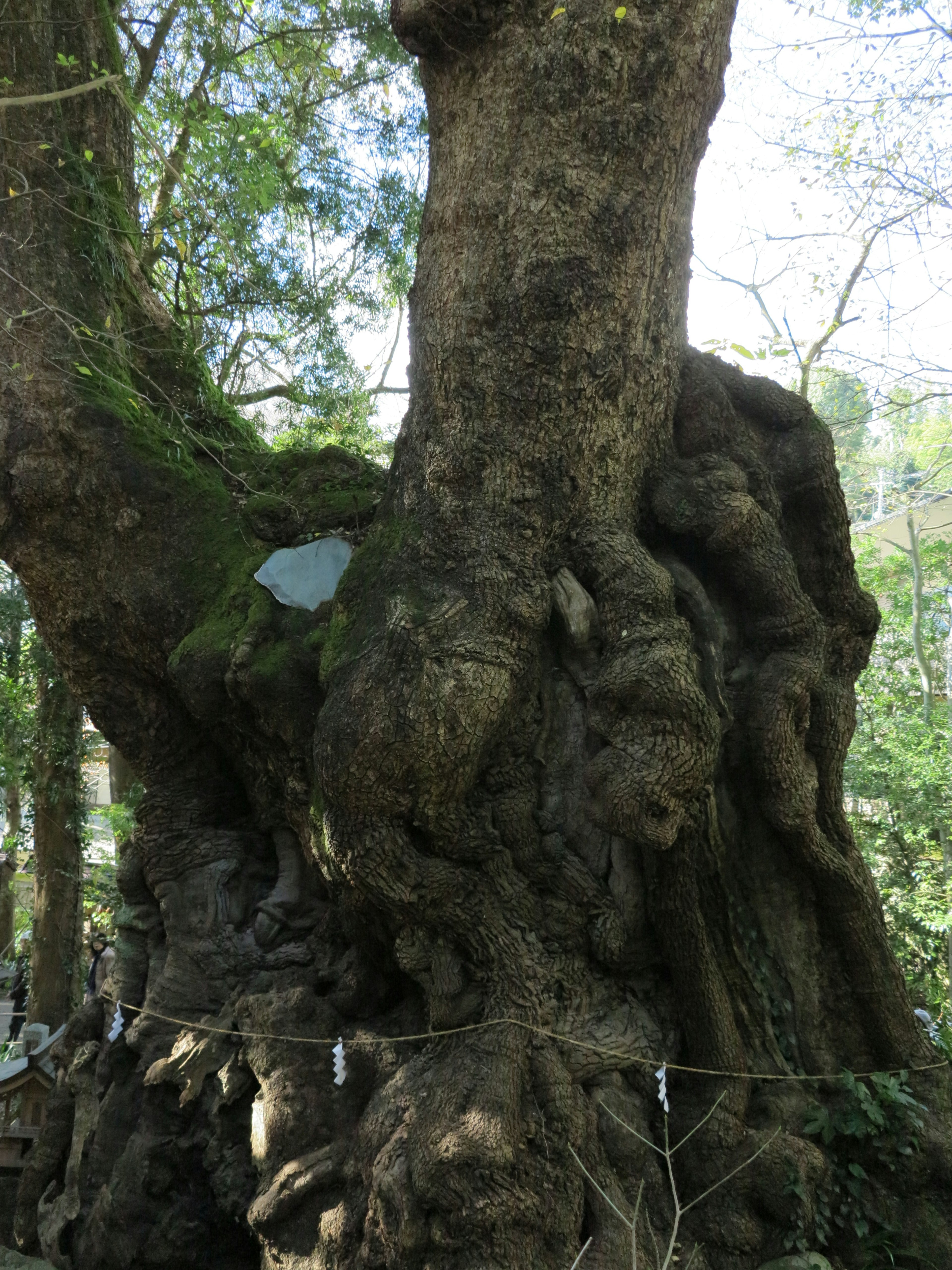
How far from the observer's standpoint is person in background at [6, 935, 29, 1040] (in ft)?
35.8

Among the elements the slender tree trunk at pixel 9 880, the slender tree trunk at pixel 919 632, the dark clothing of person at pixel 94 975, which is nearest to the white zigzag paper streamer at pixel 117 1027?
the dark clothing of person at pixel 94 975

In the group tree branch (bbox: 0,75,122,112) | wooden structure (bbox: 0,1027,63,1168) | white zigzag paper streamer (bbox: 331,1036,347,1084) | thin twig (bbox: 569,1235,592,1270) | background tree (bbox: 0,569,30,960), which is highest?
tree branch (bbox: 0,75,122,112)

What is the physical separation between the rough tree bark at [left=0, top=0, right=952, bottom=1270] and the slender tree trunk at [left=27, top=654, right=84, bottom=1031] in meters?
5.78

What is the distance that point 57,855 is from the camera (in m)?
9.98

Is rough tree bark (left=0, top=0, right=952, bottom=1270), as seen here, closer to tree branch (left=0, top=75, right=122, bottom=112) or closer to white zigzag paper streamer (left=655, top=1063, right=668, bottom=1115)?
white zigzag paper streamer (left=655, top=1063, right=668, bottom=1115)

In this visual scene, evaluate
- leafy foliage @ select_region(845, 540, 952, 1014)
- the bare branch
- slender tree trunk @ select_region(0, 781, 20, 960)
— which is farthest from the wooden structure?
slender tree trunk @ select_region(0, 781, 20, 960)

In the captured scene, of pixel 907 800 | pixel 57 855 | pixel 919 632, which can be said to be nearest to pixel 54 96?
pixel 57 855

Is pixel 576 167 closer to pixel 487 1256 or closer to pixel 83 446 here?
pixel 83 446

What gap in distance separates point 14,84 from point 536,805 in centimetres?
419

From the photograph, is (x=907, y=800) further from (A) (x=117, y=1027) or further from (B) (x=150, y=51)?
(B) (x=150, y=51)

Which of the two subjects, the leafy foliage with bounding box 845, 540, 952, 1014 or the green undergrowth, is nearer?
the green undergrowth

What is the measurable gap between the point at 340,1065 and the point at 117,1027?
1.27 meters

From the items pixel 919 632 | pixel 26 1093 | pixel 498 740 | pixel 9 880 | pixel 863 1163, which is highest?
pixel 919 632

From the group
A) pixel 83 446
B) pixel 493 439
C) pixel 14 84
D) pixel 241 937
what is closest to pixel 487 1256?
pixel 241 937
